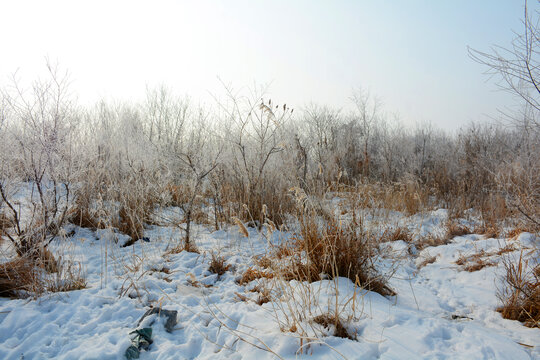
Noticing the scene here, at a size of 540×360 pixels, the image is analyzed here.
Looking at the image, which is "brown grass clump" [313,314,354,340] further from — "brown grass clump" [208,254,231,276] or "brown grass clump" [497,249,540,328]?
"brown grass clump" [208,254,231,276]

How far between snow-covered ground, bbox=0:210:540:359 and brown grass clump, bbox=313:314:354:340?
0.05 m

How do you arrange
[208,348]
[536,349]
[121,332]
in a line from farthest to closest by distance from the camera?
1. [121,332]
2. [208,348]
3. [536,349]

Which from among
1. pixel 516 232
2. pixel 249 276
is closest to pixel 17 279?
pixel 249 276

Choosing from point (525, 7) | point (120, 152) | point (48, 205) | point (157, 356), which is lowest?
point (157, 356)

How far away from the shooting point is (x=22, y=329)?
2.32 m

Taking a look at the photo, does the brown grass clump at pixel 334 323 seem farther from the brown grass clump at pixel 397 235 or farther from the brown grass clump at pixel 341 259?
the brown grass clump at pixel 397 235

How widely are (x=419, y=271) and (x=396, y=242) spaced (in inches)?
38.2

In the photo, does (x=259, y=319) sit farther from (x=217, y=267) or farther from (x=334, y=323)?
(x=217, y=267)

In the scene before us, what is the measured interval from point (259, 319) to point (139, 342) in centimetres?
87

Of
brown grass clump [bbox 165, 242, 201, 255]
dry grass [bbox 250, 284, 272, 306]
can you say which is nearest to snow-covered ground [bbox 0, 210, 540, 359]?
dry grass [bbox 250, 284, 272, 306]

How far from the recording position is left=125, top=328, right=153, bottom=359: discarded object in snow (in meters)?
2.12

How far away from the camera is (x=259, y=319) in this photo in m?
2.45

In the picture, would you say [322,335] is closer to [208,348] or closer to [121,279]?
[208,348]

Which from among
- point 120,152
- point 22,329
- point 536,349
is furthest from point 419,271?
point 120,152
